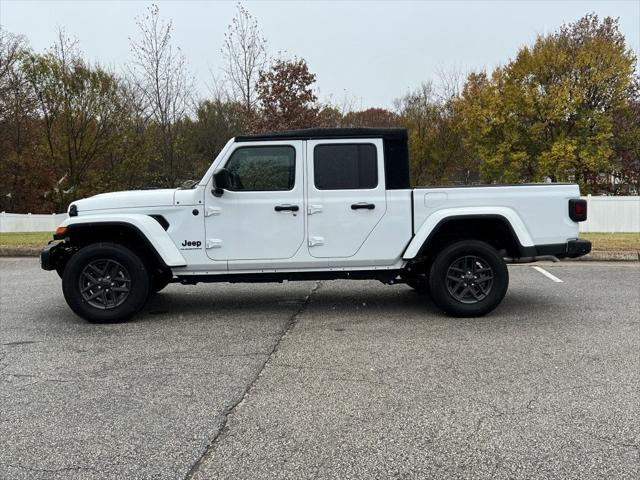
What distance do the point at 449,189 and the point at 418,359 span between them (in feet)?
7.02

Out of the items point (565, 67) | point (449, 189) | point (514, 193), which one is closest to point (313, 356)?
point (449, 189)

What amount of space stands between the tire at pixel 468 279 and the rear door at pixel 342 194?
896 millimetres

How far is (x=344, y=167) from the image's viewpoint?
20.0ft

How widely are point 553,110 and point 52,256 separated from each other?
24.5 m

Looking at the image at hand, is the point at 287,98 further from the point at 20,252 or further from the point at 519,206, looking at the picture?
the point at 519,206

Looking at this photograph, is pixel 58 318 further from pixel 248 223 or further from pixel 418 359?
pixel 418 359

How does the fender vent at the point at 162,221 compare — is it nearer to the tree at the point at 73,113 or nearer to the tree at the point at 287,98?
the tree at the point at 287,98

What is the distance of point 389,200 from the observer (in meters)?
6.02

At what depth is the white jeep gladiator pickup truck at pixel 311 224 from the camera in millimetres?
5965

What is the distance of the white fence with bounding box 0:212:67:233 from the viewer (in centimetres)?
2452

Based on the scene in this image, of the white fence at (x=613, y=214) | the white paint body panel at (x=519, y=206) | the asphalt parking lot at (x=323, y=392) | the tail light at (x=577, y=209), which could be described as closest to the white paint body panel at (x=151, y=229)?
the asphalt parking lot at (x=323, y=392)

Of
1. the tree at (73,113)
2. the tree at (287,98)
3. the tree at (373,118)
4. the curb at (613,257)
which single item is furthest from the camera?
the tree at (373,118)

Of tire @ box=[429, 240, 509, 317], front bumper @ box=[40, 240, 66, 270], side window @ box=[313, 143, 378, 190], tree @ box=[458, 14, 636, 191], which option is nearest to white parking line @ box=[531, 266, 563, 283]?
tire @ box=[429, 240, 509, 317]

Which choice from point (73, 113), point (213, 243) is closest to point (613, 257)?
point (213, 243)
